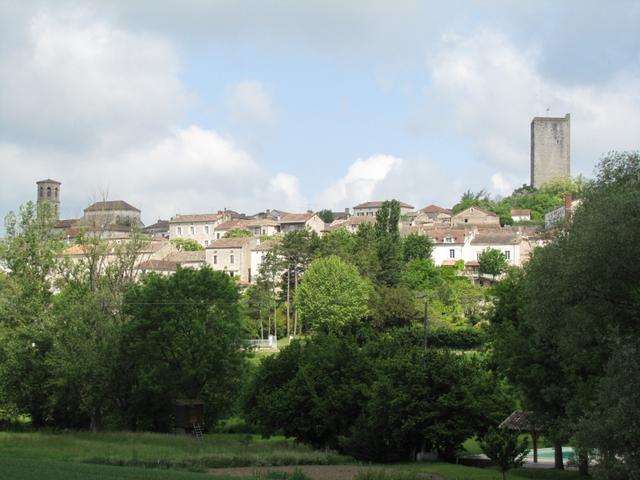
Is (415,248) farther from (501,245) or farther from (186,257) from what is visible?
(186,257)

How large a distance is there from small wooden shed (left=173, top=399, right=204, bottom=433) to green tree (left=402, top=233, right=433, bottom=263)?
200ft

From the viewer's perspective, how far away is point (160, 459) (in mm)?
33938

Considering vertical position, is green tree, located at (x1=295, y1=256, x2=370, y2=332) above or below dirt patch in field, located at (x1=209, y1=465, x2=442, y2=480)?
above

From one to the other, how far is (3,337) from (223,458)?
22182mm

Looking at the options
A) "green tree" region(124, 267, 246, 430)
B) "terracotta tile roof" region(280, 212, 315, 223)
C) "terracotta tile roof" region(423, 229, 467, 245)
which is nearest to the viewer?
"green tree" region(124, 267, 246, 430)


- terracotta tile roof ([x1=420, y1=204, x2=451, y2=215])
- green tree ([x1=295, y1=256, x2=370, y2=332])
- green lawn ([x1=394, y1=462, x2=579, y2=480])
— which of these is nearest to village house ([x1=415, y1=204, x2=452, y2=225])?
terracotta tile roof ([x1=420, y1=204, x2=451, y2=215])

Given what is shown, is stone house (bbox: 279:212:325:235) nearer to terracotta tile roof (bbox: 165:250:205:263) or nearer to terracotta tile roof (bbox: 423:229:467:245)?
terracotta tile roof (bbox: 165:250:205:263)

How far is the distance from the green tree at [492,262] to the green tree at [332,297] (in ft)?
74.5

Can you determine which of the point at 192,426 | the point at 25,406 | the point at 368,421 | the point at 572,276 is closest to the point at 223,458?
the point at 368,421

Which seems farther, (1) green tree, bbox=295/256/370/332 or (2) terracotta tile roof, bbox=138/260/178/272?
(2) terracotta tile roof, bbox=138/260/178/272

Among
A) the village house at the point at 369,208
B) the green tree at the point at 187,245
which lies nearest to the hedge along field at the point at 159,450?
the green tree at the point at 187,245

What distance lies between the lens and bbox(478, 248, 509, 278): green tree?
351 ft

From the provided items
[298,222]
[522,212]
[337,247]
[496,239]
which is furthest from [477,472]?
[522,212]

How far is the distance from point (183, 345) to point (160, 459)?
15395mm
